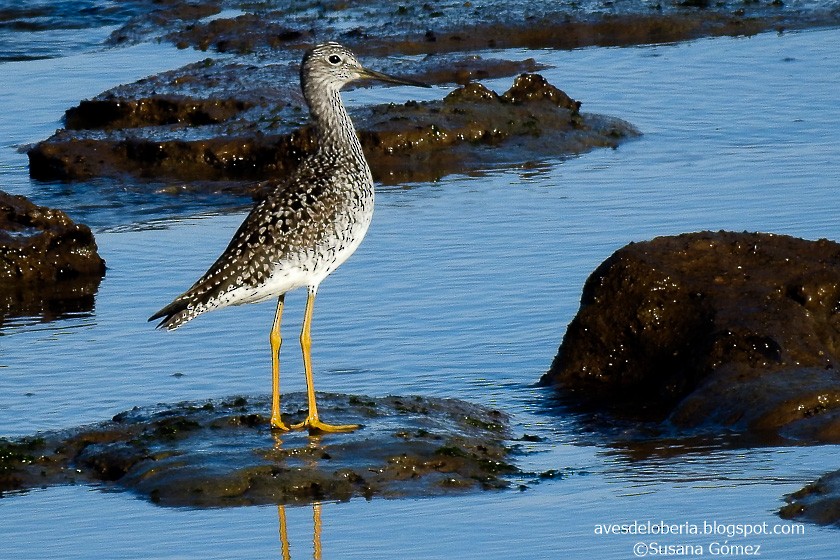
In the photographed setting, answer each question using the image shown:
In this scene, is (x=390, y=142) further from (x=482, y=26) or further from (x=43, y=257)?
(x=482, y=26)

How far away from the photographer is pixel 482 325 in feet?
33.7

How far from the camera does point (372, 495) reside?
7.32m

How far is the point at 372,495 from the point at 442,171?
26.8 ft

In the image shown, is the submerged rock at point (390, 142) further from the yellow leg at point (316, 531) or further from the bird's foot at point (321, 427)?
the yellow leg at point (316, 531)

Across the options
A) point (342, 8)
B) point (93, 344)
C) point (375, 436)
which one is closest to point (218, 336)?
point (93, 344)

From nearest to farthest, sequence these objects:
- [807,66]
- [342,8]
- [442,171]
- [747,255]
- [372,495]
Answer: [372,495] → [747,255] → [442,171] → [807,66] → [342,8]

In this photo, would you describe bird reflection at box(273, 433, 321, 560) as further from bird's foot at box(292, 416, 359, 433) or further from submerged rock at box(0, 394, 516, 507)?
bird's foot at box(292, 416, 359, 433)

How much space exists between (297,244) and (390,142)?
307 inches

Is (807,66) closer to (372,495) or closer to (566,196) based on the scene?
(566,196)

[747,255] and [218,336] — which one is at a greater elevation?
[747,255]

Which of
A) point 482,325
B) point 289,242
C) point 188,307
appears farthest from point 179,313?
point 482,325

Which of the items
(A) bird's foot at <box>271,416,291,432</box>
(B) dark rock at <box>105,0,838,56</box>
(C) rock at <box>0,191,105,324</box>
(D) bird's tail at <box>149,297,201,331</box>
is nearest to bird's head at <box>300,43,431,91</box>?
(D) bird's tail at <box>149,297,201,331</box>

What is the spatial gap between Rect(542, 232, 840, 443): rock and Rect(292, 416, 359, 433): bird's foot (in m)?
1.54

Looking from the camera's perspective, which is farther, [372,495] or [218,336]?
[218,336]
